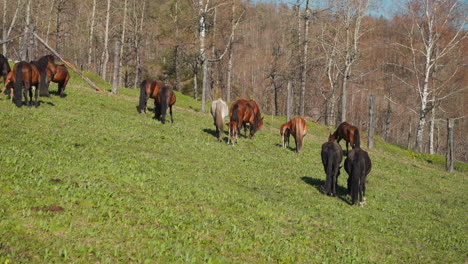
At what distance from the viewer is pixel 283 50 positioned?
81.4 metres

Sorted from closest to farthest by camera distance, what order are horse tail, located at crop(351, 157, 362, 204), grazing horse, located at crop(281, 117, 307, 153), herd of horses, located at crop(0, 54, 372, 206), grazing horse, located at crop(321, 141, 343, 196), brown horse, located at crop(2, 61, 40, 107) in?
horse tail, located at crop(351, 157, 362, 204) → herd of horses, located at crop(0, 54, 372, 206) → grazing horse, located at crop(321, 141, 343, 196) → brown horse, located at crop(2, 61, 40, 107) → grazing horse, located at crop(281, 117, 307, 153)

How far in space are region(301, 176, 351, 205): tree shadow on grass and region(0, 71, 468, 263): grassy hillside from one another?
0.33 ft

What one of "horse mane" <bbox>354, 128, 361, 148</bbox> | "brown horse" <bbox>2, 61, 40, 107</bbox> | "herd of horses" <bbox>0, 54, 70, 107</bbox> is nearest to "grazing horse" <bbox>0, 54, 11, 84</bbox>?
"herd of horses" <bbox>0, 54, 70, 107</bbox>

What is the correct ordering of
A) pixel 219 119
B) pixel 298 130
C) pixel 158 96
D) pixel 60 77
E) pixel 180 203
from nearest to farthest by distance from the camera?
pixel 180 203, pixel 219 119, pixel 298 130, pixel 60 77, pixel 158 96

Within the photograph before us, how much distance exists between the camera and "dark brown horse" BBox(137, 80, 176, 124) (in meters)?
23.3

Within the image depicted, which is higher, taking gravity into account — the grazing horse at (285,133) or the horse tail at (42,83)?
the horse tail at (42,83)

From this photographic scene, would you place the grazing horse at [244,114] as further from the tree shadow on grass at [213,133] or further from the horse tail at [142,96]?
the horse tail at [142,96]

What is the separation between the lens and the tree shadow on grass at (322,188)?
1631cm

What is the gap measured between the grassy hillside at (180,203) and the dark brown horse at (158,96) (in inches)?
43.9

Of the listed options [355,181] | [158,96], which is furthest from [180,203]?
[158,96]

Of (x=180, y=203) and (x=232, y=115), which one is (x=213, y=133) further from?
(x=180, y=203)

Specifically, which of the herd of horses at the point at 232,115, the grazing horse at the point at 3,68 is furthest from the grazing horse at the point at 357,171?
the grazing horse at the point at 3,68

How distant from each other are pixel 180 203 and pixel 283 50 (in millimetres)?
73587

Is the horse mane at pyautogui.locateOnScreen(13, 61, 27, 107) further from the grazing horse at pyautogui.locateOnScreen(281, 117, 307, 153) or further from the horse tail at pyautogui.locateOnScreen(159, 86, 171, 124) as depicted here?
the grazing horse at pyautogui.locateOnScreen(281, 117, 307, 153)
